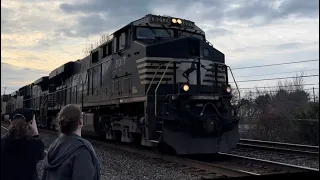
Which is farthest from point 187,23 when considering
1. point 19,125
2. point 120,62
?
point 19,125

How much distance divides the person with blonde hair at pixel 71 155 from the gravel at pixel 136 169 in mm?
3985

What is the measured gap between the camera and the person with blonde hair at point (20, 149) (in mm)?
2727

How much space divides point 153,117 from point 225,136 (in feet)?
5.59

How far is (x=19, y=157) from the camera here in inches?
110

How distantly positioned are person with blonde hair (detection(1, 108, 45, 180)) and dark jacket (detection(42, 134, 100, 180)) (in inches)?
22.5

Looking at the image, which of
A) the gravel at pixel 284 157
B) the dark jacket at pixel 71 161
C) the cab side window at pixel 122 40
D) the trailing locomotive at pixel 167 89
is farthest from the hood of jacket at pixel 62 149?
the cab side window at pixel 122 40

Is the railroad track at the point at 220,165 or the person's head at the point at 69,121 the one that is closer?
the person's head at the point at 69,121

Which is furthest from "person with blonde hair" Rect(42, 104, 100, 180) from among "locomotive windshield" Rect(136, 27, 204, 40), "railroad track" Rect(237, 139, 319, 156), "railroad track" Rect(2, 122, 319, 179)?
"railroad track" Rect(237, 139, 319, 156)

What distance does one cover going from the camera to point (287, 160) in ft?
27.1

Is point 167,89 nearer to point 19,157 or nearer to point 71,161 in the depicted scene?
point 19,157

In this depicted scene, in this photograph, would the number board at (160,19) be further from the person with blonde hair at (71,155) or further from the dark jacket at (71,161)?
the dark jacket at (71,161)

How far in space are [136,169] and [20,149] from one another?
4434mm

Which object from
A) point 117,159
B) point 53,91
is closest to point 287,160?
point 117,159

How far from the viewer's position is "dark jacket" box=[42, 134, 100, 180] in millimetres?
2199
